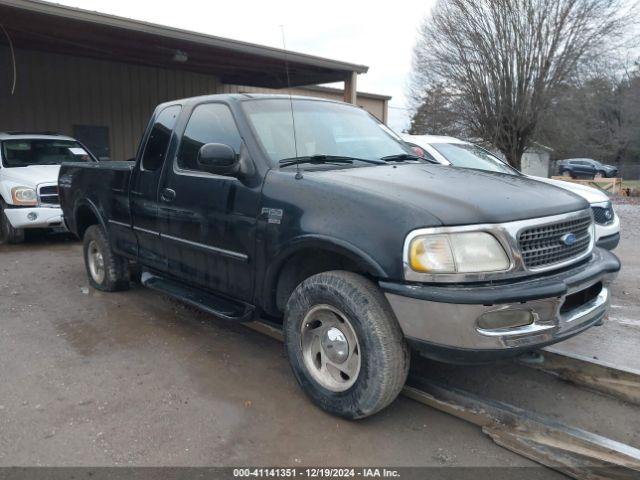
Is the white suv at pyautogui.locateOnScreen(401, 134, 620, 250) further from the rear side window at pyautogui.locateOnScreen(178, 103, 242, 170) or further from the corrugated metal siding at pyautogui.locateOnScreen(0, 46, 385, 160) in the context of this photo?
the corrugated metal siding at pyautogui.locateOnScreen(0, 46, 385, 160)

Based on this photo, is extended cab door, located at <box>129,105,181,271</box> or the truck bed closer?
extended cab door, located at <box>129,105,181,271</box>

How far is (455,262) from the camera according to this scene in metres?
2.69

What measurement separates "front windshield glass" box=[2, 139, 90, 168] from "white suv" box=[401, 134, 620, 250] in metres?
6.28

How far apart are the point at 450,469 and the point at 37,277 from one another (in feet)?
19.1

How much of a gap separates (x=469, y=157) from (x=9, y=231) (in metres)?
7.39

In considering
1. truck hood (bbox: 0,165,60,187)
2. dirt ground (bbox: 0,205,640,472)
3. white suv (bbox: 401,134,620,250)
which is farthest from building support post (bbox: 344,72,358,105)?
dirt ground (bbox: 0,205,640,472)

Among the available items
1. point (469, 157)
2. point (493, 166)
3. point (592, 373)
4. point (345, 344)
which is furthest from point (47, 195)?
point (592, 373)

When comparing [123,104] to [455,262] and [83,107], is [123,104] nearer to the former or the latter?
[83,107]

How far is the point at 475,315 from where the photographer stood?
260cm

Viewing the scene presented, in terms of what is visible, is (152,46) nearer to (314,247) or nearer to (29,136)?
(29,136)

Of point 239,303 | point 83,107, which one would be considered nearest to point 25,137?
point 83,107

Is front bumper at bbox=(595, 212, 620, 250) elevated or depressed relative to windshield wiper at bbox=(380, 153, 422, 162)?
depressed

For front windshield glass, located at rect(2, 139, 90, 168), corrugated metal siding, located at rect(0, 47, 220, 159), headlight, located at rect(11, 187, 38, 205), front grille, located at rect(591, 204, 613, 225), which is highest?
corrugated metal siding, located at rect(0, 47, 220, 159)

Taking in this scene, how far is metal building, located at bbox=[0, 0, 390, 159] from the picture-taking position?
10672mm
